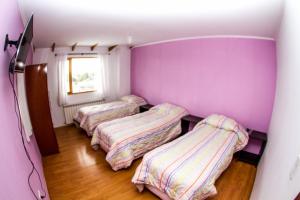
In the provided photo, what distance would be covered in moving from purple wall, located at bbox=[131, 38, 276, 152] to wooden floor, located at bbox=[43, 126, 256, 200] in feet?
2.51

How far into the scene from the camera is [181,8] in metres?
1.64

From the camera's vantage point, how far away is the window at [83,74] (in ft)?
14.2

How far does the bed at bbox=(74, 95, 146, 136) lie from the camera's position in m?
3.70

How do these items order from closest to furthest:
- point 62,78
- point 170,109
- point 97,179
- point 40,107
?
point 97,179 < point 40,107 < point 170,109 < point 62,78

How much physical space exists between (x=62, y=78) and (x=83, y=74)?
23.0 inches

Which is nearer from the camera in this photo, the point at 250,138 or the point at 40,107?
the point at 40,107

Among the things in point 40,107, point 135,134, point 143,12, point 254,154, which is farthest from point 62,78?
point 254,154

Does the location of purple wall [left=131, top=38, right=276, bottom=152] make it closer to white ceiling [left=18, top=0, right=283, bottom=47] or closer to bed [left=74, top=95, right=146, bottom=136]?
bed [left=74, top=95, right=146, bottom=136]

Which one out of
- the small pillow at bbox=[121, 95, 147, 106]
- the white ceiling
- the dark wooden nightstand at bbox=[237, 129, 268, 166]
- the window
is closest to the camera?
the white ceiling

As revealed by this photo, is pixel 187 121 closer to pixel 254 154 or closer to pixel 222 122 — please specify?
pixel 222 122

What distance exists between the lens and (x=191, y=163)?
6.83 ft

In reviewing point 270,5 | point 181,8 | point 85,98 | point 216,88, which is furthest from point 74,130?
point 270,5

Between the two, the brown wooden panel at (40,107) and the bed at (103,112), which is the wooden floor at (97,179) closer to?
the brown wooden panel at (40,107)

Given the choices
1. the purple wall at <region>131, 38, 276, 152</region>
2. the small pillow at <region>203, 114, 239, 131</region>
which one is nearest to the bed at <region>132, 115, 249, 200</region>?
the small pillow at <region>203, 114, 239, 131</region>
